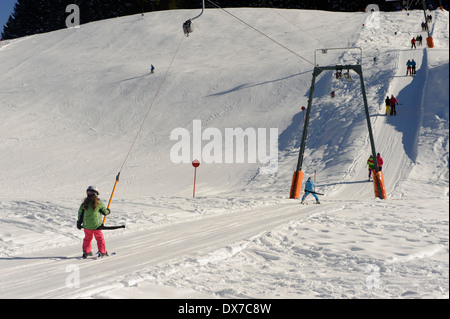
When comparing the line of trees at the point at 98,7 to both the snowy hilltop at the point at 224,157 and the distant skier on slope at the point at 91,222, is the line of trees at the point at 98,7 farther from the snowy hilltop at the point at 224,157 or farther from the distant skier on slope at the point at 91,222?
the distant skier on slope at the point at 91,222

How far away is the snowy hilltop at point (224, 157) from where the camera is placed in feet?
27.0

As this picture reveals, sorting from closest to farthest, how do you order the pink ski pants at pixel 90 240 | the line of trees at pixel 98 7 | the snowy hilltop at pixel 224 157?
1. the snowy hilltop at pixel 224 157
2. the pink ski pants at pixel 90 240
3. the line of trees at pixel 98 7

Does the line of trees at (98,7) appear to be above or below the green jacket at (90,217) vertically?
above

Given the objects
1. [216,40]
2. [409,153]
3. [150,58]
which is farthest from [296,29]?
[409,153]

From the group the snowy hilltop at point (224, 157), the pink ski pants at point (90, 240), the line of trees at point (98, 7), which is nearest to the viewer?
the snowy hilltop at point (224, 157)

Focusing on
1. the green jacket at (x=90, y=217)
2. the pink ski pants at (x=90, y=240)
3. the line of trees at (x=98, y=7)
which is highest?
the line of trees at (x=98, y=7)

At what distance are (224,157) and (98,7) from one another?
67394 millimetres

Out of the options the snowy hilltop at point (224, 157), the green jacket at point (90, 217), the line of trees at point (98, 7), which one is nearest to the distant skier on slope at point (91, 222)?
the green jacket at point (90, 217)

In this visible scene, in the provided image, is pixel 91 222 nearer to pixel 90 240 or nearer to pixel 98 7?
pixel 90 240

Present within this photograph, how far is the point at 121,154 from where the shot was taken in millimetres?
34219

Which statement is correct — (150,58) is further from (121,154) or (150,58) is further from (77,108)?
(121,154)

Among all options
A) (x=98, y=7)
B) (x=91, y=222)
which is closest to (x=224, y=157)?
(x=91, y=222)

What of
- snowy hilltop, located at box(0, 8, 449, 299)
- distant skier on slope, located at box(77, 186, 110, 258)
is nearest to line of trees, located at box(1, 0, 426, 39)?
snowy hilltop, located at box(0, 8, 449, 299)

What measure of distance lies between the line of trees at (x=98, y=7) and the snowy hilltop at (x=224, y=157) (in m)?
17.0
